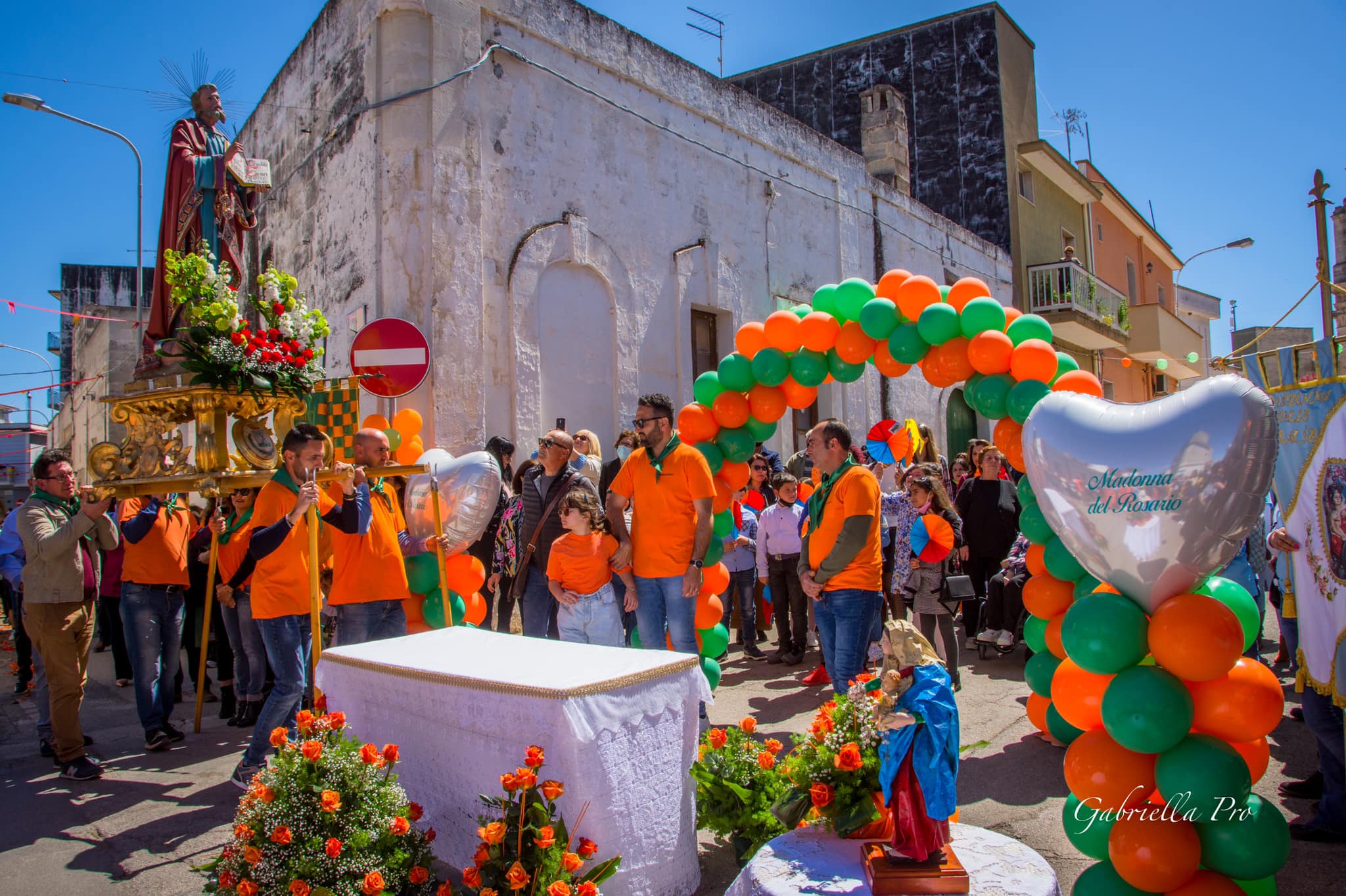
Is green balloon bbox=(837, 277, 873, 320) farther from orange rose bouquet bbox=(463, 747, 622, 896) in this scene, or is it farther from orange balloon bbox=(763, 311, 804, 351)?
orange rose bouquet bbox=(463, 747, 622, 896)

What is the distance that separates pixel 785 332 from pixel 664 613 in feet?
6.78

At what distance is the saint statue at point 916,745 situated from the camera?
9.31 ft

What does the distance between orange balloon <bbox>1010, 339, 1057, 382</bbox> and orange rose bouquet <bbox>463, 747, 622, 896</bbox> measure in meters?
3.49

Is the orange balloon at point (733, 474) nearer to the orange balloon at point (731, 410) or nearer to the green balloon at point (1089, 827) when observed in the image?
the orange balloon at point (731, 410)

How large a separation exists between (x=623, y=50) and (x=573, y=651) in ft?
29.7

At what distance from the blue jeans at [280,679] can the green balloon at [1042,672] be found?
399 centimetres

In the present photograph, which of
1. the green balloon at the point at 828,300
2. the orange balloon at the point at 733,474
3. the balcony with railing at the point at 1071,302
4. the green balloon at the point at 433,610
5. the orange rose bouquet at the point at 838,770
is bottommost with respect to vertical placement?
the orange rose bouquet at the point at 838,770

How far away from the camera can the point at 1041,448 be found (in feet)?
10.7

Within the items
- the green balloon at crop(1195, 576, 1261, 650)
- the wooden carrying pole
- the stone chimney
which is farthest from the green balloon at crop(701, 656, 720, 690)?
the stone chimney

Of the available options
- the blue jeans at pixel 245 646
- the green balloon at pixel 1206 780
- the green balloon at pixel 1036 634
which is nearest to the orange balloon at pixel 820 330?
the green balloon at pixel 1036 634

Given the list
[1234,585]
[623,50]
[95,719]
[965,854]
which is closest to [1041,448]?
[1234,585]

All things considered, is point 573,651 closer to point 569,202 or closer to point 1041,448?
point 1041,448

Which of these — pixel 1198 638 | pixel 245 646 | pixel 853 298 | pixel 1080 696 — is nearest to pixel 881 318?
pixel 853 298

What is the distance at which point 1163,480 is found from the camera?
9.55 ft
